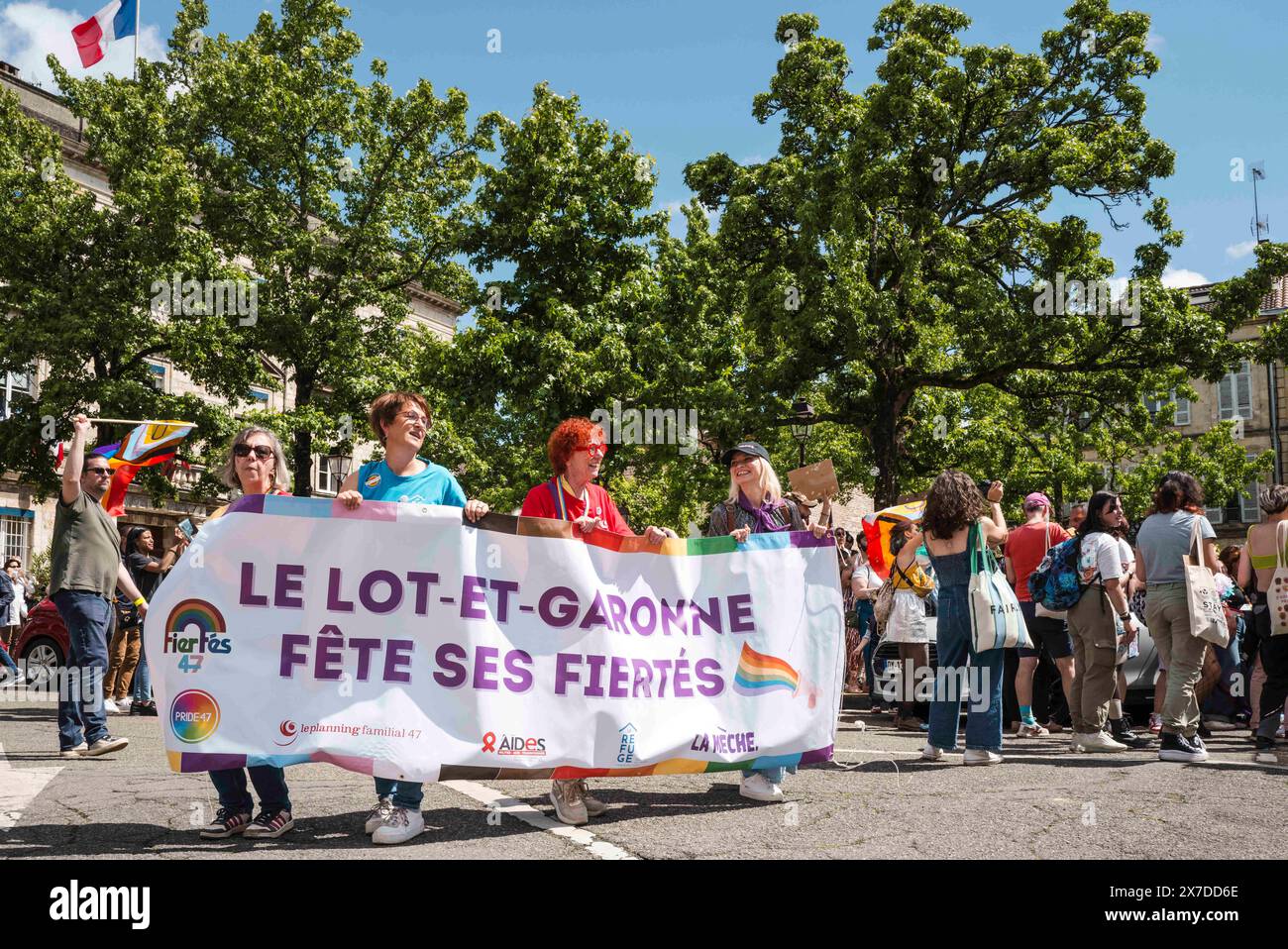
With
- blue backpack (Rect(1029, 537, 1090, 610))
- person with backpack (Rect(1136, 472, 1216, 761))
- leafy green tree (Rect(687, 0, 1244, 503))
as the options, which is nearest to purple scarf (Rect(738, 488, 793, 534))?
blue backpack (Rect(1029, 537, 1090, 610))

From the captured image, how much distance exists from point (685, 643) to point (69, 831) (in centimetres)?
281

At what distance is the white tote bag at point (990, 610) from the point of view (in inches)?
275

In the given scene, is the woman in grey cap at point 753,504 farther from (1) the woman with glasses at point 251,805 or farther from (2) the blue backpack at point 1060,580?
(2) the blue backpack at point 1060,580

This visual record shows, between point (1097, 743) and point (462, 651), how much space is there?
4.93 m

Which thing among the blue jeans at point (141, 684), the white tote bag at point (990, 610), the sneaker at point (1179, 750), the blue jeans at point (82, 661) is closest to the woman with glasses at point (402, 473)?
the blue jeans at point (82, 661)

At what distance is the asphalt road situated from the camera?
4.60 metres

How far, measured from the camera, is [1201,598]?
774cm

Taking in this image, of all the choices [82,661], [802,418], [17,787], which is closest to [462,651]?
[17,787]

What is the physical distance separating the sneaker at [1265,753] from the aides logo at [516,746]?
4984 mm

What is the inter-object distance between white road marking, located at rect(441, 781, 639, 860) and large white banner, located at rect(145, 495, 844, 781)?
0.26 meters

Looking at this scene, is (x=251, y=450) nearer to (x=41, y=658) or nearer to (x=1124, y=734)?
(x=1124, y=734)

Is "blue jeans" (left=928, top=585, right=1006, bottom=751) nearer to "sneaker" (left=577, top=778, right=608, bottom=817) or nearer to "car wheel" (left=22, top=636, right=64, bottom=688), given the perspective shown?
"sneaker" (left=577, top=778, right=608, bottom=817)
